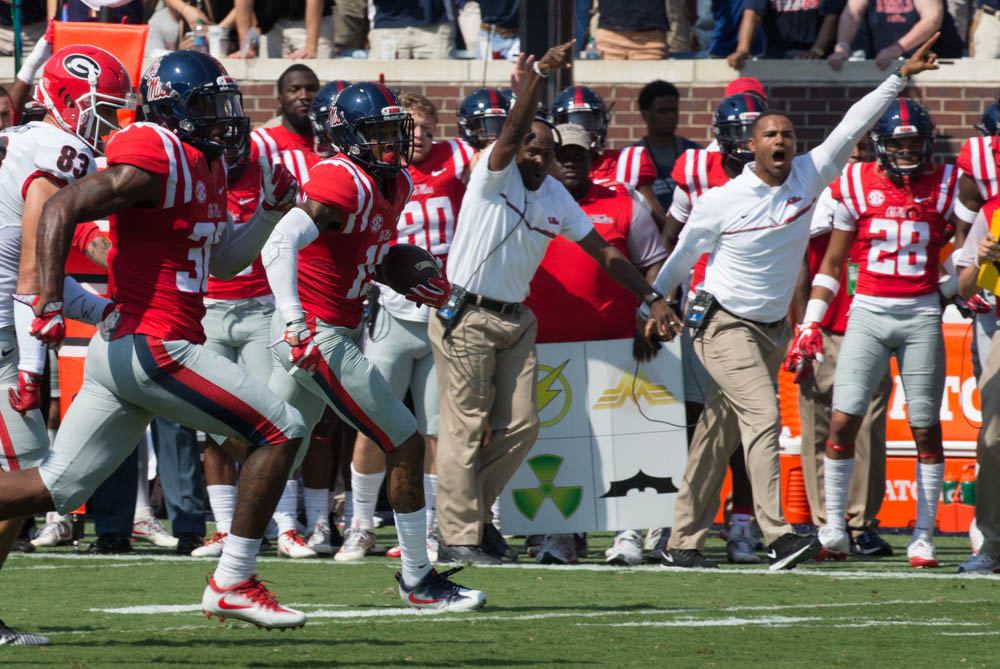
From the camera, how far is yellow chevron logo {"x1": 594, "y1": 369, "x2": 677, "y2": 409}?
8.08 m

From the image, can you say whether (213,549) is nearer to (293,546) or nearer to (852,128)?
(293,546)

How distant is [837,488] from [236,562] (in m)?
3.79

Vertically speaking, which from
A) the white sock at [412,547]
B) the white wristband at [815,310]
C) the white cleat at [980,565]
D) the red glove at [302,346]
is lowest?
the white cleat at [980,565]

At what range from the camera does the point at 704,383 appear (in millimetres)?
8359

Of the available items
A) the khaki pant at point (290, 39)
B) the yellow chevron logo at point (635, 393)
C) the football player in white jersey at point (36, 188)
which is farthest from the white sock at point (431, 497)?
the khaki pant at point (290, 39)

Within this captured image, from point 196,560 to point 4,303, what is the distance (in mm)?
2279

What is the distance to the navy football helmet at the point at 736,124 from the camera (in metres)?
8.02

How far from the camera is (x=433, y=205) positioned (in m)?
8.12

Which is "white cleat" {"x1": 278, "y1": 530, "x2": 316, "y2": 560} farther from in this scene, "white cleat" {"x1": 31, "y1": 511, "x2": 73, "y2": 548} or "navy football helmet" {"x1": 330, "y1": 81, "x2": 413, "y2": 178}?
"navy football helmet" {"x1": 330, "y1": 81, "x2": 413, "y2": 178}

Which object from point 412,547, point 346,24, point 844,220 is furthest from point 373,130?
point 346,24

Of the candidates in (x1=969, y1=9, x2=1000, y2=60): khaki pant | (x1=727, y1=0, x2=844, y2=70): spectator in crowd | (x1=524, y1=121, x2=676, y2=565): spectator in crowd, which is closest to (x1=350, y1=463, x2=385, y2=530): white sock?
(x1=524, y1=121, x2=676, y2=565): spectator in crowd

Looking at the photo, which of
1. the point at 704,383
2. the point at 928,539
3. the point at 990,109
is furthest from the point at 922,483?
the point at 990,109

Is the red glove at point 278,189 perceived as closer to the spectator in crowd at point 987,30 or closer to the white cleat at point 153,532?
the white cleat at point 153,532

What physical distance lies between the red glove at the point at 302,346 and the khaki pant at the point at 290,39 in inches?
286
